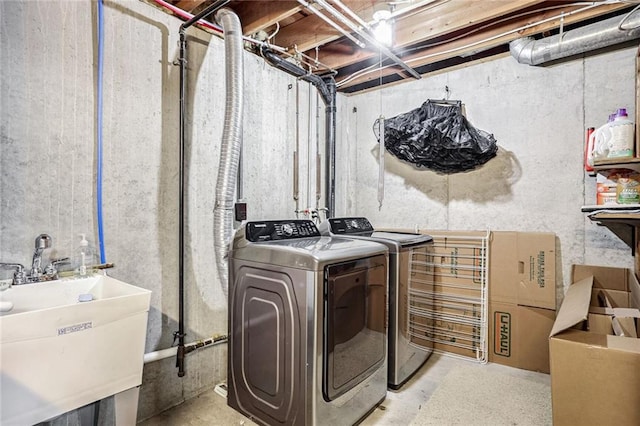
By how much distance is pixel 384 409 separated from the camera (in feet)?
7.06

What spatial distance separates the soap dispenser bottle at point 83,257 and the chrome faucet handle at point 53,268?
0.07 meters

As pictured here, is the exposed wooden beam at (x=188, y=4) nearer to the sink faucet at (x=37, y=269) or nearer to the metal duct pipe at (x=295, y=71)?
the metal duct pipe at (x=295, y=71)

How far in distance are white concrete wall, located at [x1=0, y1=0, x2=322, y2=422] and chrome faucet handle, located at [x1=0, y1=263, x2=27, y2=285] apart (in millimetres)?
91

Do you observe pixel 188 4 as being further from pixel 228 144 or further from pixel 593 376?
pixel 593 376

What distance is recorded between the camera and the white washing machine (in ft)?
5.67

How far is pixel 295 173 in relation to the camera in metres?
3.08

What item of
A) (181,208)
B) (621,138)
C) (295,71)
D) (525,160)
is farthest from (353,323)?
(295,71)

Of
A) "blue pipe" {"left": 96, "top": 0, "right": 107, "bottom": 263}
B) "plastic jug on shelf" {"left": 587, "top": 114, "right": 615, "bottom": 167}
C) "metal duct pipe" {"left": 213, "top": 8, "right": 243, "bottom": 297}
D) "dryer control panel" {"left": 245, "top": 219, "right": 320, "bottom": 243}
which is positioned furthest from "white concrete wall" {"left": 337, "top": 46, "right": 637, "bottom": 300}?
"blue pipe" {"left": 96, "top": 0, "right": 107, "bottom": 263}

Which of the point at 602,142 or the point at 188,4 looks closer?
the point at 602,142

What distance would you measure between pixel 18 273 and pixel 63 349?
1.80 ft

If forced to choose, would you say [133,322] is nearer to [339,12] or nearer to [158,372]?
[158,372]

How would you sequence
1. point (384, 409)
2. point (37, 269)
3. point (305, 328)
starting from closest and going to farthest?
point (37, 269), point (305, 328), point (384, 409)

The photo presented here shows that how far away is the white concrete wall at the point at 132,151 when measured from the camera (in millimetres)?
1625

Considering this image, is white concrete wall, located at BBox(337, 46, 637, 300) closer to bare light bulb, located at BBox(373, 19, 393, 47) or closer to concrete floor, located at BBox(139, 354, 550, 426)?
bare light bulb, located at BBox(373, 19, 393, 47)
